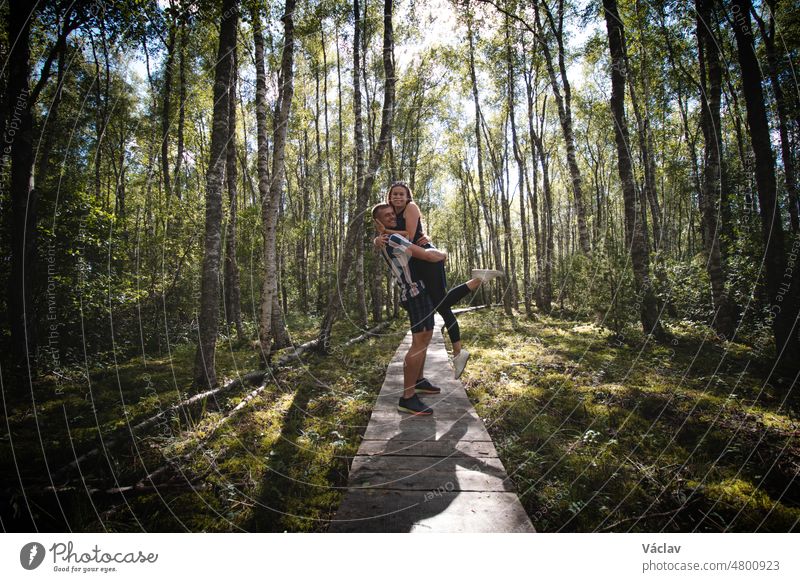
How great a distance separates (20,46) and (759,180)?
902 centimetres

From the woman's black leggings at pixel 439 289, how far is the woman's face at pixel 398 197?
807mm

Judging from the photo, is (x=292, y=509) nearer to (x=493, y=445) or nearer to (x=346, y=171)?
(x=493, y=445)

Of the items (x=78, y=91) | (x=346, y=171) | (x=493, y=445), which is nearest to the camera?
(x=493, y=445)

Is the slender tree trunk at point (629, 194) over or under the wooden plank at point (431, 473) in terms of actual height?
over

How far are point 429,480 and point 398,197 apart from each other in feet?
10.9

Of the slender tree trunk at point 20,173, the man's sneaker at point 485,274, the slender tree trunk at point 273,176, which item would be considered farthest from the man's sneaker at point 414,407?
the slender tree trunk at point 20,173

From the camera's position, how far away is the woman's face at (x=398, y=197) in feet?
14.8

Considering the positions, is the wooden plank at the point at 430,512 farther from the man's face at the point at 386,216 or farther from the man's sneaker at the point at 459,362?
the man's face at the point at 386,216

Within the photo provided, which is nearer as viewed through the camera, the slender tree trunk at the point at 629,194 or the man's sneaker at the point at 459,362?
the man's sneaker at the point at 459,362

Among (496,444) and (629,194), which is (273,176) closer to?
(496,444)
